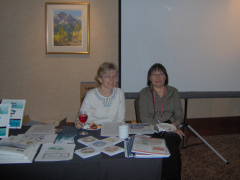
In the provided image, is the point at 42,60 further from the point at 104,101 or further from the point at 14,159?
the point at 14,159

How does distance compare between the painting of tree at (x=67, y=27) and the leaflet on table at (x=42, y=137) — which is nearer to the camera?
the leaflet on table at (x=42, y=137)

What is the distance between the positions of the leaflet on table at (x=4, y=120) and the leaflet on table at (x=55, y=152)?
344 millimetres

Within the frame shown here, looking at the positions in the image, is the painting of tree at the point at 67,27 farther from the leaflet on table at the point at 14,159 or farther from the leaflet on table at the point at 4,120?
the leaflet on table at the point at 14,159

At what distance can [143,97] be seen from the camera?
236 centimetres

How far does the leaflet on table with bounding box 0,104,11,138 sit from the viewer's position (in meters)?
1.45

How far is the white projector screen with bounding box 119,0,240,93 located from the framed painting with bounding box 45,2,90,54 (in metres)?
0.59

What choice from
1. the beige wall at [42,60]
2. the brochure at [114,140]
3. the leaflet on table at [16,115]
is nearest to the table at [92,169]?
the brochure at [114,140]

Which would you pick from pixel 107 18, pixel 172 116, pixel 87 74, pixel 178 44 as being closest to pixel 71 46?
pixel 87 74

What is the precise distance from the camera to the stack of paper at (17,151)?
3.70ft

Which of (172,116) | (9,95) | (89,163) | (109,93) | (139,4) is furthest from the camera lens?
(9,95)

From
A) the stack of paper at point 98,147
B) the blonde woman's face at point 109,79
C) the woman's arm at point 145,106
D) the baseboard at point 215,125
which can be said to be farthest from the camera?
the baseboard at point 215,125

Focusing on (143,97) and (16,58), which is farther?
(16,58)

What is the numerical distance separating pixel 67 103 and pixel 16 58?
1014 mm

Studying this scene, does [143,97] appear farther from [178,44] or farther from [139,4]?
[139,4]
